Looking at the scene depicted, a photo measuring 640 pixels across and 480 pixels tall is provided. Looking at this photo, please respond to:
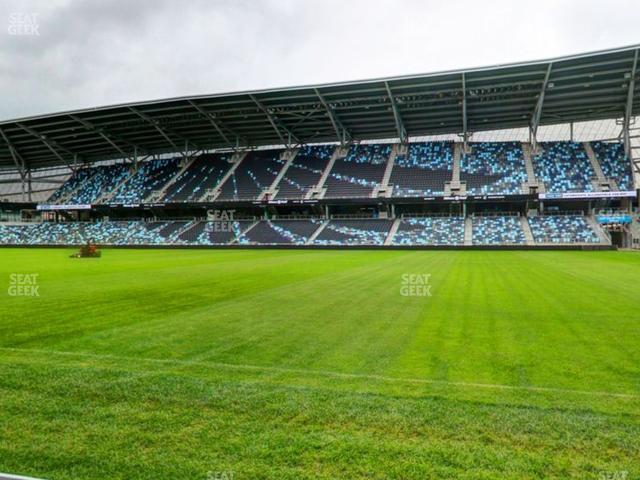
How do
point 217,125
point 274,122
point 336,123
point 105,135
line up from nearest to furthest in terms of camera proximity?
point 336,123, point 274,122, point 217,125, point 105,135

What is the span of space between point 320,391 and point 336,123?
5638 cm

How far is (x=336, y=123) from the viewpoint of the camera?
195 ft

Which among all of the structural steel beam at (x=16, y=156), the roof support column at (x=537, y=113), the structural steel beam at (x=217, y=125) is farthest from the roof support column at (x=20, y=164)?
the roof support column at (x=537, y=113)

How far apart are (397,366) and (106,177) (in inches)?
3034

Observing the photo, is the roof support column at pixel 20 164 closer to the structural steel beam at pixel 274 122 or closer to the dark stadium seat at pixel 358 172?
the structural steel beam at pixel 274 122

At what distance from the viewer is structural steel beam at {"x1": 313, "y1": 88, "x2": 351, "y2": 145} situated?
174ft

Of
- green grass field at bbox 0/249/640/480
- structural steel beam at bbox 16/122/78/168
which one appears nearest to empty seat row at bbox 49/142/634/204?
structural steel beam at bbox 16/122/78/168

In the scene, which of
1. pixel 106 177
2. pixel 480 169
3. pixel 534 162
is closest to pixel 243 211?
pixel 106 177

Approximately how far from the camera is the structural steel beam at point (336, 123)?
52969 mm

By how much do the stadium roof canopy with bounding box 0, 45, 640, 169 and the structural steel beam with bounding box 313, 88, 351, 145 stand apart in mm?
154

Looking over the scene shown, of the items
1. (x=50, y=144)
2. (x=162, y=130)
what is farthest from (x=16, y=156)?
(x=162, y=130)

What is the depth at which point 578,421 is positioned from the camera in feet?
15.6

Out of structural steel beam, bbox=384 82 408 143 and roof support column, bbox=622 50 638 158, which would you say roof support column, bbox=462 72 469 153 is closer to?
structural steel beam, bbox=384 82 408 143

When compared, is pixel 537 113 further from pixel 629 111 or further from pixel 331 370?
→ pixel 331 370
